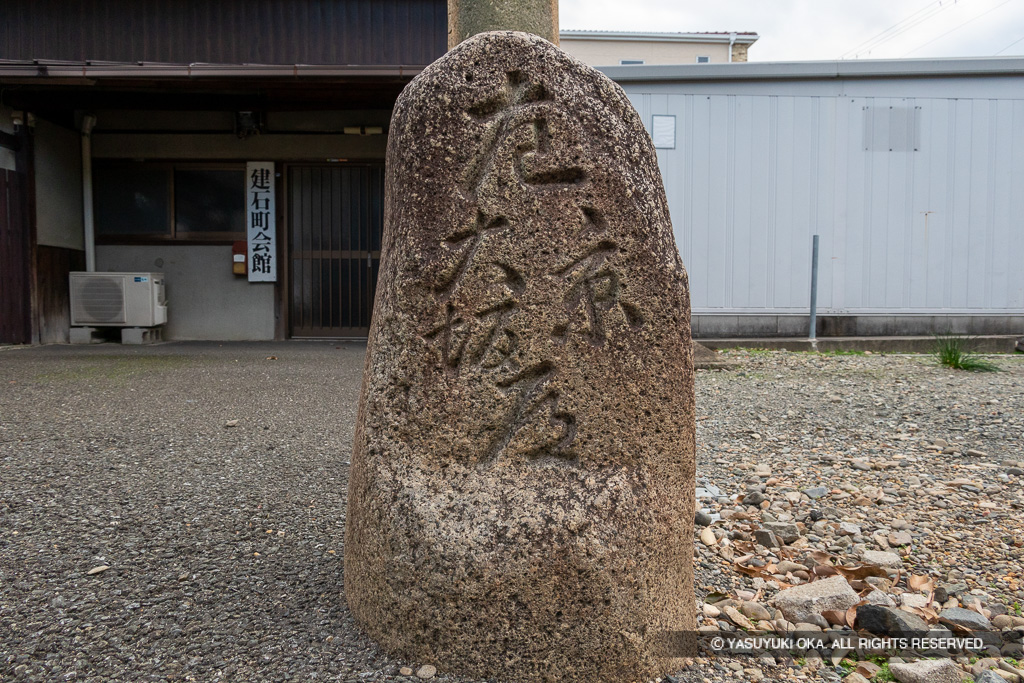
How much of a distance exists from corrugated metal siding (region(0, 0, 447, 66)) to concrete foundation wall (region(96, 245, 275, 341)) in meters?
2.25

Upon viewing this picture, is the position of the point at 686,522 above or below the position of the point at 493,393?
below

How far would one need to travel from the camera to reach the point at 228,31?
8.19m

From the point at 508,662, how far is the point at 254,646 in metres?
0.64

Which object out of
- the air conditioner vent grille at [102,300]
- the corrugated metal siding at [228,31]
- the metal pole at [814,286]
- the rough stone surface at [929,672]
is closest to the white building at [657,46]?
the corrugated metal siding at [228,31]

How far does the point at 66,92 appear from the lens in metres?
7.46

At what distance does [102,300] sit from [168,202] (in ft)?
4.53

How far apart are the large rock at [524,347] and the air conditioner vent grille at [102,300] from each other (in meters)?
7.57

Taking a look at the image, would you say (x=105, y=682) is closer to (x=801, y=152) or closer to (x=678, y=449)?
(x=678, y=449)

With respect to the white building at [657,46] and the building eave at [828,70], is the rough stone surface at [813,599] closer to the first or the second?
the building eave at [828,70]

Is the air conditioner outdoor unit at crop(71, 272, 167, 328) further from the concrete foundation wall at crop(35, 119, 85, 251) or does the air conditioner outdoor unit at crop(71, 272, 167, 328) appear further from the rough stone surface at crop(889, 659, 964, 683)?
the rough stone surface at crop(889, 659, 964, 683)

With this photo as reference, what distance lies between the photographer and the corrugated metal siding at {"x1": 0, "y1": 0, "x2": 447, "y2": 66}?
8055 mm

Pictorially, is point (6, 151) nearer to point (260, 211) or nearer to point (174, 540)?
point (260, 211)

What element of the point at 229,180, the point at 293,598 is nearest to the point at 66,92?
the point at 229,180

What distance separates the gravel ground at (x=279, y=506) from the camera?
1.74 m
